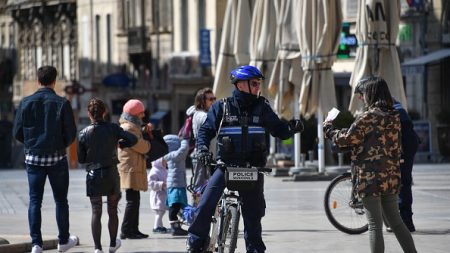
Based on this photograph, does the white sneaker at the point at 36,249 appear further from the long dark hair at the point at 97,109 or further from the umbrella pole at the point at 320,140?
the umbrella pole at the point at 320,140

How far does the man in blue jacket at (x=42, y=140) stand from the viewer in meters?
14.1

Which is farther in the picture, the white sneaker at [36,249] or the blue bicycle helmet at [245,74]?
the white sneaker at [36,249]

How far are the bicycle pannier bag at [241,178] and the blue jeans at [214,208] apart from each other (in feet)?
0.45

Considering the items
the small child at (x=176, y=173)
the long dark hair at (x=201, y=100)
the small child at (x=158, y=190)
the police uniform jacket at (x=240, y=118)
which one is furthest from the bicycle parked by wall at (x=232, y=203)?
the small child at (x=158, y=190)

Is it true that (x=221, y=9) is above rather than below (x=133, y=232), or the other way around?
above

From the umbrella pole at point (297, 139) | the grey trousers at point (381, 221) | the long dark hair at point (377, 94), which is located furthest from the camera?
the umbrella pole at point (297, 139)

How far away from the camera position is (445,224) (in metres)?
17.2

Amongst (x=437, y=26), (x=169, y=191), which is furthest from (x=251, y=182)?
(x=437, y=26)

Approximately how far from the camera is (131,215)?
16609mm

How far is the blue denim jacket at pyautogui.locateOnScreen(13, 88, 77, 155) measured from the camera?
14.1 m

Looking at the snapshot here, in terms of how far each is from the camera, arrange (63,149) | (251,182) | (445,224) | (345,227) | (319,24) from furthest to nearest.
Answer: (319,24), (445,224), (345,227), (63,149), (251,182)

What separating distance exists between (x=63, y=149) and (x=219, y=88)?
48.6 ft

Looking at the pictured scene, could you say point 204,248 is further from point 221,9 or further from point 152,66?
point 152,66

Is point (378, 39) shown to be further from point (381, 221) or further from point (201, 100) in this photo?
point (381, 221)
